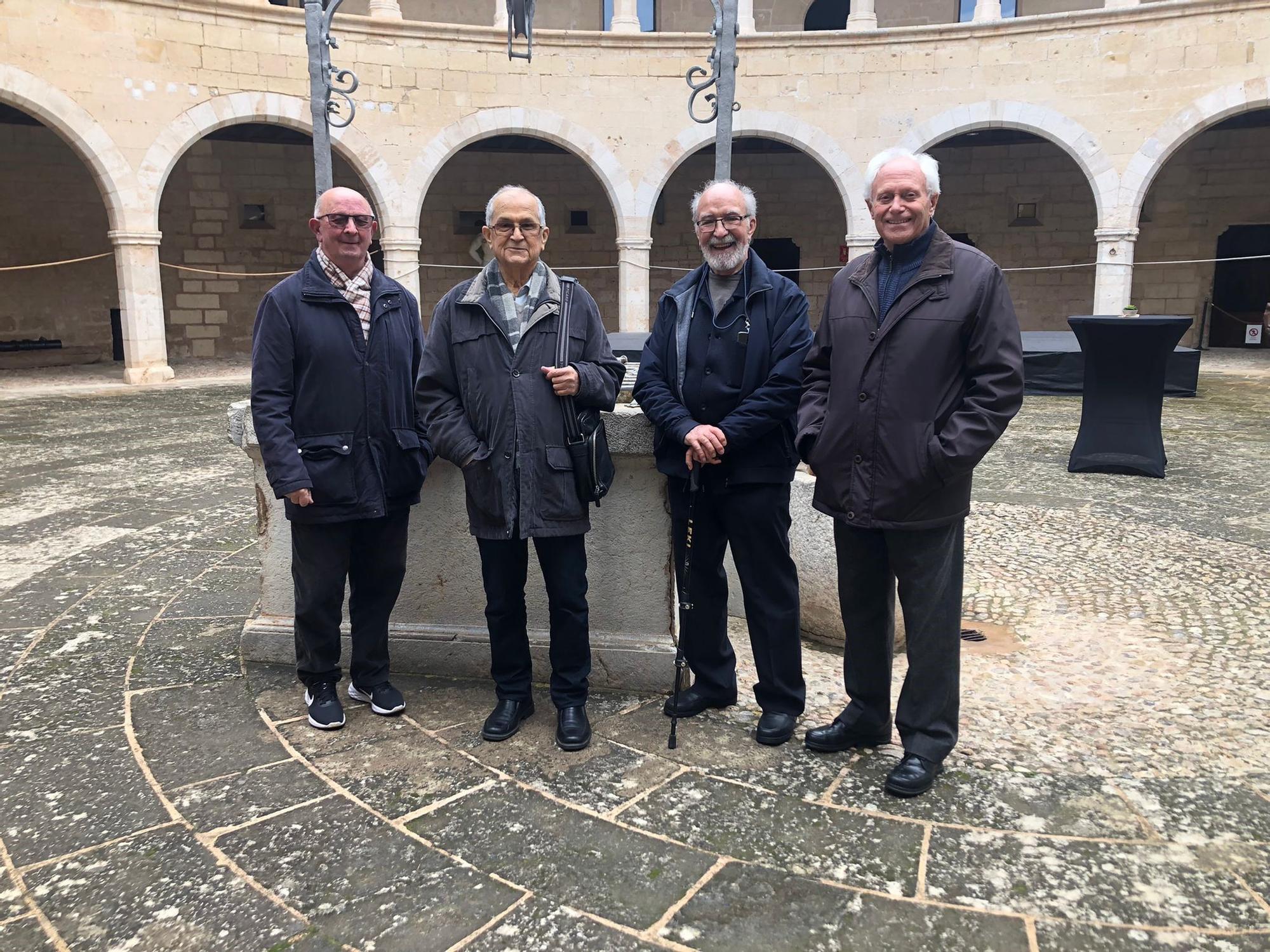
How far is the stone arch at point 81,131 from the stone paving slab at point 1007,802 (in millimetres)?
14032

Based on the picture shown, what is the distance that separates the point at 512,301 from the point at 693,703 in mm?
1443

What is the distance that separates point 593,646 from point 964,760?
50.3 inches

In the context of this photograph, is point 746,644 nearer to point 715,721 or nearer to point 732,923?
point 715,721

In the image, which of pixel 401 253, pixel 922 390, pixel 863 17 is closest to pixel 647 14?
pixel 863 17

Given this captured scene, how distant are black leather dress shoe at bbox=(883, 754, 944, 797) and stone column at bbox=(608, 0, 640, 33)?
50.3ft

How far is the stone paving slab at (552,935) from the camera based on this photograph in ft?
6.52

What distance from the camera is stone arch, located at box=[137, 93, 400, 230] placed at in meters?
13.5

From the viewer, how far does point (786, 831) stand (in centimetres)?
242

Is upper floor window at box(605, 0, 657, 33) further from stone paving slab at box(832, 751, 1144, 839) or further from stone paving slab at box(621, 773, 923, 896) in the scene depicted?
stone paving slab at box(621, 773, 923, 896)

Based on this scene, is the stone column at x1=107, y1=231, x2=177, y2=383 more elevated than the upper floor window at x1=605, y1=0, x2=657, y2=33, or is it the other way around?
the upper floor window at x1=605, y1=0, x2=657, y2=33

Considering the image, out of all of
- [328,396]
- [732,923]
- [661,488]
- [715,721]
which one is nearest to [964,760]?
[715,721]

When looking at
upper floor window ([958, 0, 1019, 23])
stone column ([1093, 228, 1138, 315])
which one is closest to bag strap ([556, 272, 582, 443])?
stone column ([1093, 228, 1138, 315])

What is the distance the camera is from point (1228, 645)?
373 cm

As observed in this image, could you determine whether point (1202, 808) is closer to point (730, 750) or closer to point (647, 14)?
point (730, 750)
